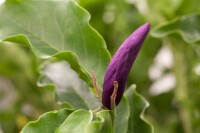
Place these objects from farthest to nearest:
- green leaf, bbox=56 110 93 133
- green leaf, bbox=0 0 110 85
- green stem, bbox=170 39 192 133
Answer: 1. green stem, bbox=170 39 192 133
2. green leaf, bbox=0 0 110 85
3. green leaf, bbox=56 110 93 133

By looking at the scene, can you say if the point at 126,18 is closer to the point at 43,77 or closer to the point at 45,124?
the point at 43,77

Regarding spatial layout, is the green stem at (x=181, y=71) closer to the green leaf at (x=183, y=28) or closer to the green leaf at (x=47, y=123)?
the green leaf at (x=183, y=28)

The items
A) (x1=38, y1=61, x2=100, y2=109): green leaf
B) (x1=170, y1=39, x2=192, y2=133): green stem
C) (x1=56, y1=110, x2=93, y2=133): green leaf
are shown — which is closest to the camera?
(x1=56, y1=110, x2=93, y2=133): green leaf

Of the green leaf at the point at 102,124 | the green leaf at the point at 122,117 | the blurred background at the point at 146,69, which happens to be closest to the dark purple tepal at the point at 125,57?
the green leaf at the point at 102,124

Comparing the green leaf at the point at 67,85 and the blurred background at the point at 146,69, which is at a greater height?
the green leaf at the point at 67,85

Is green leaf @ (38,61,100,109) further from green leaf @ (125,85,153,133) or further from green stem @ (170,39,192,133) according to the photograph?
green stem @ (170,39,192,133)

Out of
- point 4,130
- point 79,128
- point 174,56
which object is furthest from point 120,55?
point 4,130

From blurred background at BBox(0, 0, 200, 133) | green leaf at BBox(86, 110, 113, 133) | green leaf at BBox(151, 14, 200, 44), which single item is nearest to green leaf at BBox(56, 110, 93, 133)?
green leaf at BBox(86, 110, 113, 133)
